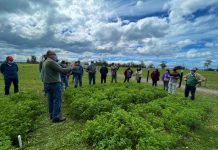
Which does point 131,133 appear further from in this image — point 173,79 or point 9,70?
point 173,79

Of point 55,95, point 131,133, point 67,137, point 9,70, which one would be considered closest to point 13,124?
point 67,137

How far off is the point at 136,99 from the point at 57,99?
4.41 metres

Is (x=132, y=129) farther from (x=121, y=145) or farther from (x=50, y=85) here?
(x=50, y=85)

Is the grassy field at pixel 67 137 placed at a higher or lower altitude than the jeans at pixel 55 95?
lower

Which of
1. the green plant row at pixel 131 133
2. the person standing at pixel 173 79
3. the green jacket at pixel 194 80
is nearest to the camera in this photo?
the green plant row at pixel 131 133

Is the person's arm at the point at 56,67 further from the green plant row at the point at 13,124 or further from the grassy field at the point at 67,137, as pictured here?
the grassy field at the point at 67,137

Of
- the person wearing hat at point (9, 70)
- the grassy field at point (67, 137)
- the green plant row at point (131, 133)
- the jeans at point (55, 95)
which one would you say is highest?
the person wearing hat at point (9, 70)

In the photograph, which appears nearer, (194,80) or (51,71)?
(51,71)

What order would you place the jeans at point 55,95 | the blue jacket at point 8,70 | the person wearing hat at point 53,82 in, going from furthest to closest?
the blue jacket at point 8,70, the jeans at point 55,95, the person wearing hat at point 53,82

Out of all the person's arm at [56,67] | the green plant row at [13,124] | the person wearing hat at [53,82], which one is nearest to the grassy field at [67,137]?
the green plant row at [13,124]

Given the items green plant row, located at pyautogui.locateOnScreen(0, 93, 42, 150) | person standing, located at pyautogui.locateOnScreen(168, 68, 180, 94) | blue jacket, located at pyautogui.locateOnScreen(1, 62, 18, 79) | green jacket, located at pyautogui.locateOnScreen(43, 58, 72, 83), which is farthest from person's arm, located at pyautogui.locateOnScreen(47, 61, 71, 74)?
person standing, located at pyautogui.locateOnScreen(168, 68, 180, 94)

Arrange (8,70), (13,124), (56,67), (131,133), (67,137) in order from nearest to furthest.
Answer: (131,133), (13,124), (67,137), (56,67), (8,70)

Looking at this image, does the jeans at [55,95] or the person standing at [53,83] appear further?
the jeans at [55,95]

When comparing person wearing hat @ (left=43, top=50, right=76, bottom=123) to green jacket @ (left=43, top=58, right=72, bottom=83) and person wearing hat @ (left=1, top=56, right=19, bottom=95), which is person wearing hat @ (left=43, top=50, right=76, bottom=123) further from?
person wearing hat @ (left=1, top=56, right=19, bottom=95)
